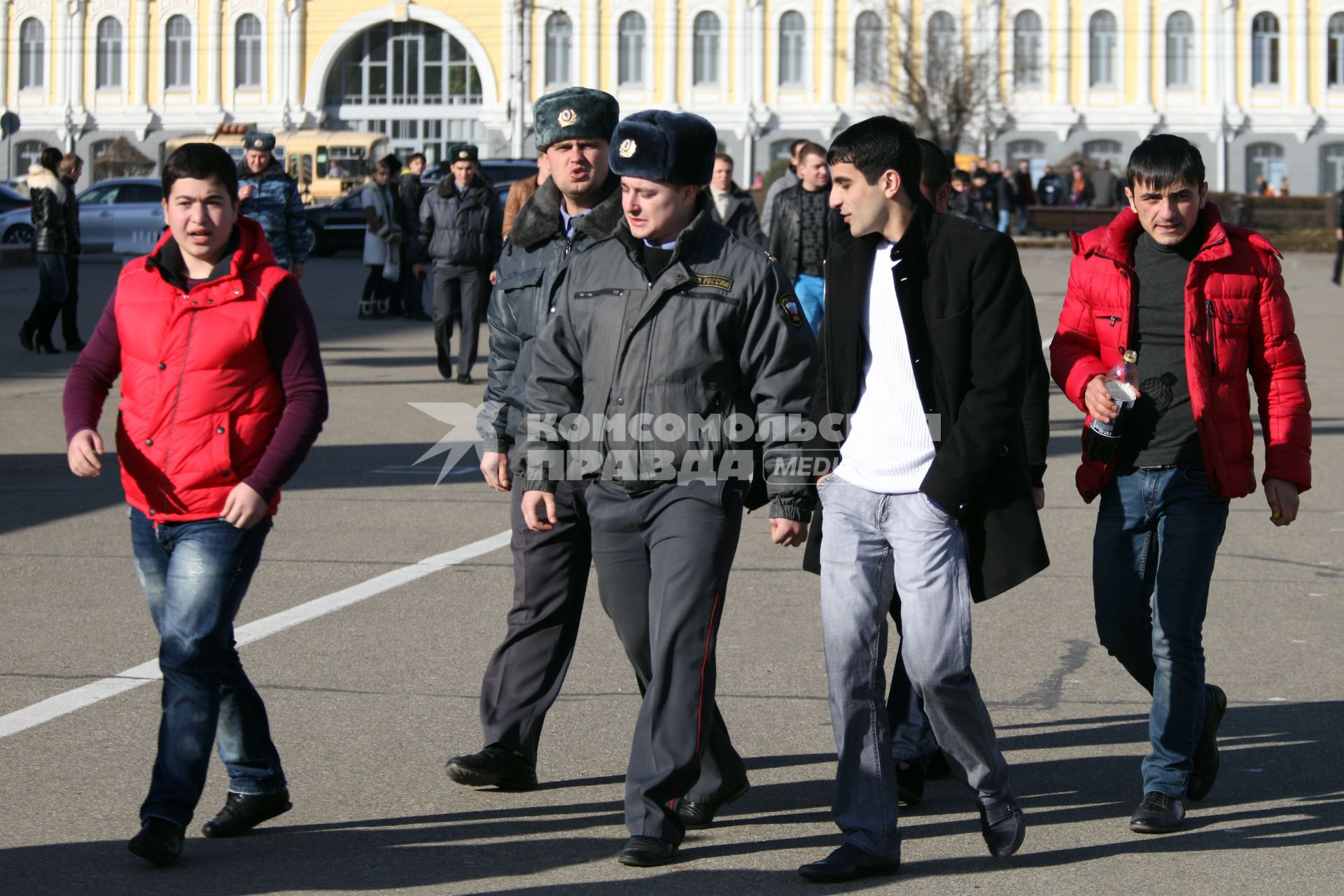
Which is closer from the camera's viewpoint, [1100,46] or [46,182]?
[46,182]

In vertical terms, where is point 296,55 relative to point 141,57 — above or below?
below

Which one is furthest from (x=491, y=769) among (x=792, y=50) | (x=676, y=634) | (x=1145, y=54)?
(x=1145, y=54)

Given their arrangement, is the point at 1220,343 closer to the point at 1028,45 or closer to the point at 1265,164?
the point at 1028,45

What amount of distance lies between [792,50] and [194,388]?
214 ft

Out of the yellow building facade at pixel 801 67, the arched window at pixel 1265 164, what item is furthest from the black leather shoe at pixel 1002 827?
the arched window at pixel 1265 164

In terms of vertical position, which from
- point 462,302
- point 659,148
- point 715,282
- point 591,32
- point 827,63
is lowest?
point 715,282

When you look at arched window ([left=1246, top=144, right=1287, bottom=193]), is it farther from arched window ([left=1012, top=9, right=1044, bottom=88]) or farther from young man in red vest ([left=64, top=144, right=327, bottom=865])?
young man in red vest ([left=64, top=144, right=327, bottom=865])

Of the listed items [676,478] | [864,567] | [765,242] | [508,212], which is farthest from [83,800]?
[765,242]

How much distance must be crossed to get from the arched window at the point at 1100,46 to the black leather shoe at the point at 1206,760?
65383 millimetres

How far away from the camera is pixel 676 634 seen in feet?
15.2

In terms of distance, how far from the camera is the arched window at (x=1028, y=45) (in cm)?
6731

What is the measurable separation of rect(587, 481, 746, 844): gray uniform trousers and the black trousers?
0.48 meters

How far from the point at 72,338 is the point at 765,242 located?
8.64m

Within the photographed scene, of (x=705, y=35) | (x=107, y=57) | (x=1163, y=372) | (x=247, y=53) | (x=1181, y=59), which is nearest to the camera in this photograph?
(x=1163, y=372)
